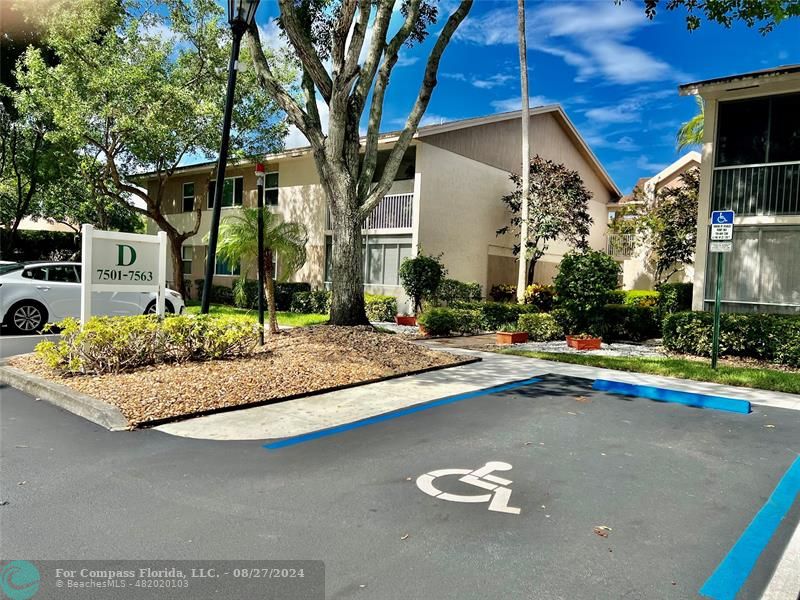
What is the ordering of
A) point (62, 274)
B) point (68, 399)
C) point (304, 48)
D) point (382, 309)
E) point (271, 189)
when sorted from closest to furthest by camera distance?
point (68, 399) < point (304, 48) < point (62, 274) < point (382, 309) < point (271, 189)

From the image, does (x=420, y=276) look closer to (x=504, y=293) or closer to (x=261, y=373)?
(x=504, y=293)

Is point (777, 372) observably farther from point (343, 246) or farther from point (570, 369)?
point (343, 246)

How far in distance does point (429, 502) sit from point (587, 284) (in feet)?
35.6

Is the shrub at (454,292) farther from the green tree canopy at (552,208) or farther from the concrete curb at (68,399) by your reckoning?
the concrete curb at (68,399)

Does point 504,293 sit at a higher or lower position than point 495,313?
higher

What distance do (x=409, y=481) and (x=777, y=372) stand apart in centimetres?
879

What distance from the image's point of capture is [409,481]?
4254 millimetres

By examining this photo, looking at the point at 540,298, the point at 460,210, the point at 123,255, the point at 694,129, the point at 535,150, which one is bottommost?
the point at 540,298

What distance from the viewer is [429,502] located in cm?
387

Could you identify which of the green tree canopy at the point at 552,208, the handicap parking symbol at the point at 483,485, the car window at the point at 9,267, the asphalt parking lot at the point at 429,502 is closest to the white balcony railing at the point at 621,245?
the green tree canopy at the point at 552,208

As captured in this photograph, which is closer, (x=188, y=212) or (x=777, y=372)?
(x=777, y=372)

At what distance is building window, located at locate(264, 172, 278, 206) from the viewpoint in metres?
23.0

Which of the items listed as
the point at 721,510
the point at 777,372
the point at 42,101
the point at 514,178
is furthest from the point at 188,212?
the point at 721,510

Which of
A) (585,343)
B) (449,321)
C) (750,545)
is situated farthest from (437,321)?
(750,545)
